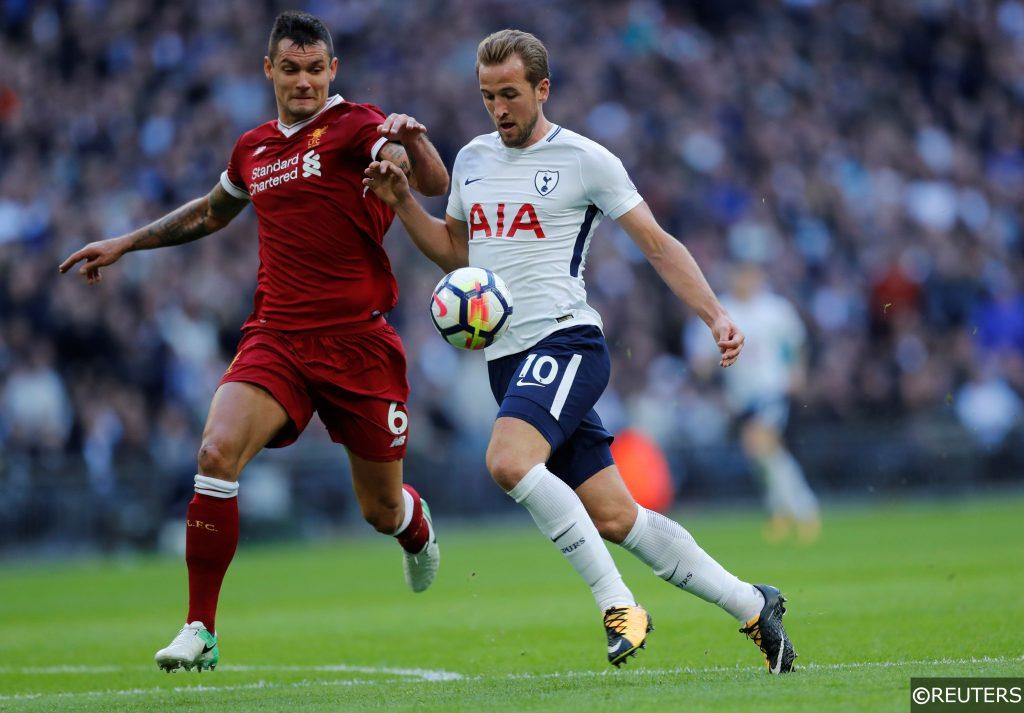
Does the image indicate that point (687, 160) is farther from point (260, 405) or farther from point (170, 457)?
point (260, 405)

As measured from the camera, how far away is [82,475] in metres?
17.2

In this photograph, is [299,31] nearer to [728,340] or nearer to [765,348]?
[728,340]

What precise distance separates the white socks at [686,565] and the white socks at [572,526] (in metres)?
0.27

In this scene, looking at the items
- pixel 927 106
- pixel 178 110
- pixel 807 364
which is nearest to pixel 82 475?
pixel 178 110

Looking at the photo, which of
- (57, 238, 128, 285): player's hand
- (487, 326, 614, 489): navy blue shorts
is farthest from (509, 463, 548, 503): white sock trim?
(57, 238, 128, 285): player's hand

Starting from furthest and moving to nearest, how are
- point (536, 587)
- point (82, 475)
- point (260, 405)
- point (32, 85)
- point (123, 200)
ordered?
point (32, 85) → point (123, 200) → point (82, 475) → point (536, 587) → point (260, 405)

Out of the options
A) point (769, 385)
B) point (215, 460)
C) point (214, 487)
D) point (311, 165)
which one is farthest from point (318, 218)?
point (769, 385)

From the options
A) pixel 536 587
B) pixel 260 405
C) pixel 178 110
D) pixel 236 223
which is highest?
pixel 178 110

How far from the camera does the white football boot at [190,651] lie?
6.42 metres

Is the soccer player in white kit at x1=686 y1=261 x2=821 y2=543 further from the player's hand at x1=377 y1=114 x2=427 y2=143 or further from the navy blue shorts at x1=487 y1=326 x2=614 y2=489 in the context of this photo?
the navy blue shorts at x1=487 y1=326 x2=614 y2=489

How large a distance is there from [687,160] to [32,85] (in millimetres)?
9376

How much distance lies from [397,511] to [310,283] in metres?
1.46

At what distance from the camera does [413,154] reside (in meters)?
7.19

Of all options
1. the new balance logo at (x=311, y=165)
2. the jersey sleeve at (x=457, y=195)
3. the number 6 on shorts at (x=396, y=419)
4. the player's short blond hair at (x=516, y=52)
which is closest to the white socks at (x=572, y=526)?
the jersey sleeve at (x=457, y=195)
